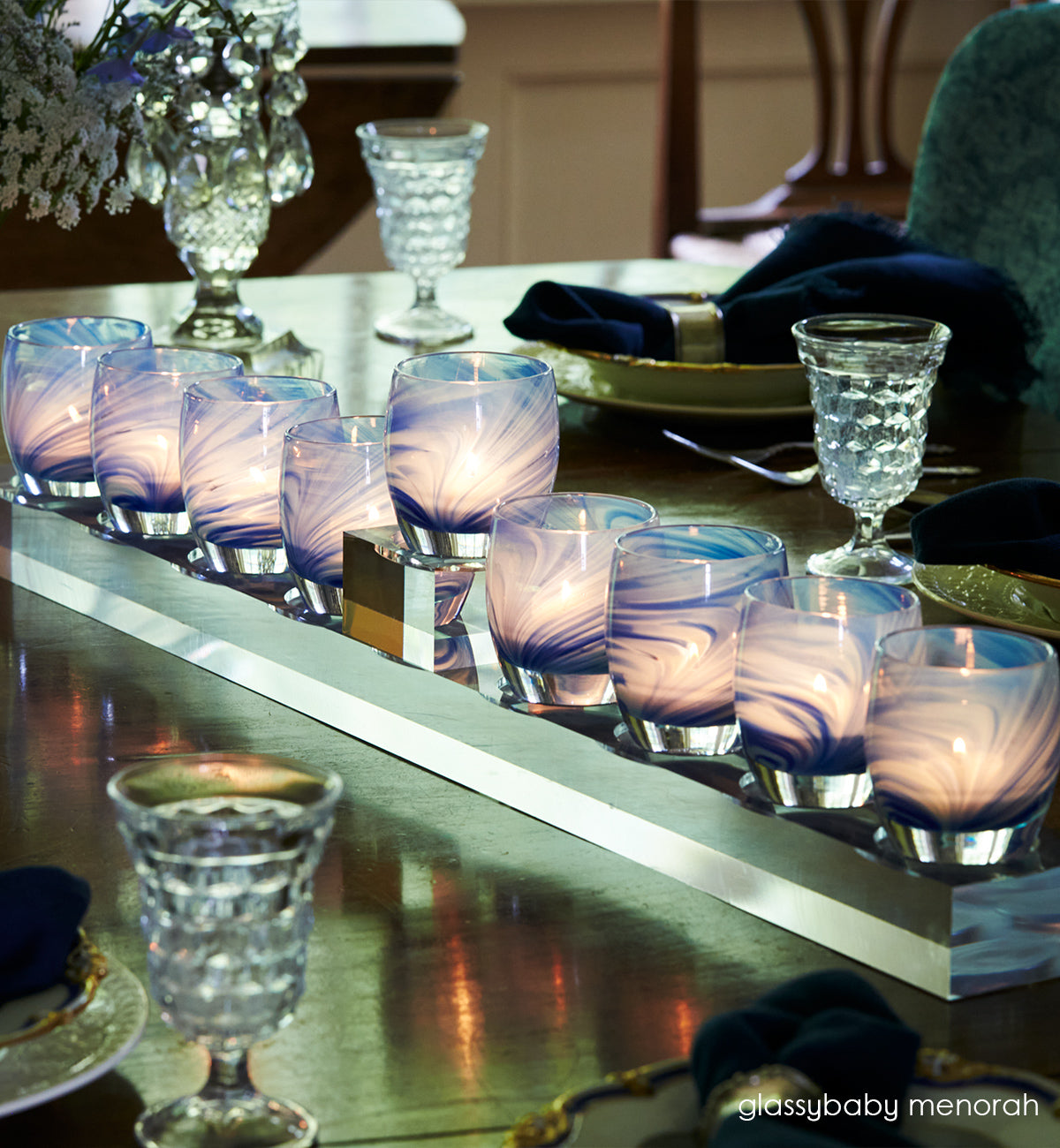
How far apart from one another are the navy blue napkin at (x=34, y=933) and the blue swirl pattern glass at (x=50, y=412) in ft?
1.63

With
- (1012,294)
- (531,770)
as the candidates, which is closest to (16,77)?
(531,770)

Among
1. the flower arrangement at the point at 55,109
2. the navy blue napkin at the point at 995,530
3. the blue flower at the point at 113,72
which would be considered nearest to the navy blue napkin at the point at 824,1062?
the navy blue napkin at the point at 995,530

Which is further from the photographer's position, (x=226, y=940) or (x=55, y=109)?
(x=55, y=109)

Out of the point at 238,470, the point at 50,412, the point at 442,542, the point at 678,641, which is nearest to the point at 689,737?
the point at 678,641

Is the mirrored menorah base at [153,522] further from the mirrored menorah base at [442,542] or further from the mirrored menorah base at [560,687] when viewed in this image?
the mirrored menorah base at [560,687]

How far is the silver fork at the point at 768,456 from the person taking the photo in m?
1.15

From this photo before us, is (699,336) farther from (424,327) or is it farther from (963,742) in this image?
(963,742)

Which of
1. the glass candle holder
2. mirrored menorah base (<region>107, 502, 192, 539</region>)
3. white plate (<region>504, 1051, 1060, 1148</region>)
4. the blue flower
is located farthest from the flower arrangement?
white plate (<region>504, 1051, 1060, 1148</region>)

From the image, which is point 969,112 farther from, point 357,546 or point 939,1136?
point 939,1136

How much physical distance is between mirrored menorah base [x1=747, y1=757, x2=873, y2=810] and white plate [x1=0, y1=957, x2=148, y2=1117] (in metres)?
0.24

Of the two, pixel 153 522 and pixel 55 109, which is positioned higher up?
pixel 55 109

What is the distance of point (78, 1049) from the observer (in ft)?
1.56

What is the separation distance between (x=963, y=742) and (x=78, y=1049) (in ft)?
0.94

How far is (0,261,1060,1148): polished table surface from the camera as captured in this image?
51 cm
